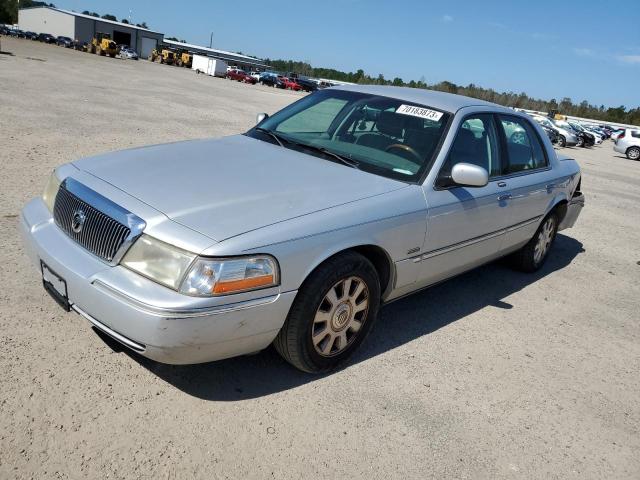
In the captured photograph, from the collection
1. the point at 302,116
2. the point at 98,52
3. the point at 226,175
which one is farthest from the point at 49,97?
Answer: the point at 98,52

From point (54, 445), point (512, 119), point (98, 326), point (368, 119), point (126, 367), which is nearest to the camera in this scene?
point (54, 445)

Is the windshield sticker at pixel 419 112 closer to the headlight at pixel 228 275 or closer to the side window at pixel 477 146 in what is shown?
the side window at pixel 477 146

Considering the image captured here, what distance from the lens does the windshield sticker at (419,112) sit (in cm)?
382

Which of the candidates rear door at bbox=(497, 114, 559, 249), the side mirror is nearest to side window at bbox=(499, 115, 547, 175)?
rear door at bbox=(497, 114, 559, 249)

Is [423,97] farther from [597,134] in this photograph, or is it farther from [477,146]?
[597,134]

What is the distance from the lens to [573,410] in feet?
10.6

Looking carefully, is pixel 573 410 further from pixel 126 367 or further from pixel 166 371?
pixel 126 367

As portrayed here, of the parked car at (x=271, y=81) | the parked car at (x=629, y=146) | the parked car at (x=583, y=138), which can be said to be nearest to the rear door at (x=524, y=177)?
the parked car at (x=629, y=146)

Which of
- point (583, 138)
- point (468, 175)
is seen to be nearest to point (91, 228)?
A: point (468, 175)

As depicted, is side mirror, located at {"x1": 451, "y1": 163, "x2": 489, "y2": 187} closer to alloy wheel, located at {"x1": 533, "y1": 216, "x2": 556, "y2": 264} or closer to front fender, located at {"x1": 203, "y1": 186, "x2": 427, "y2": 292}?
front fender, located at {"x1": 203, "y1": 186, "x2": 427, "y2": 292}

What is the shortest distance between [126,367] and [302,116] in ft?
8.17

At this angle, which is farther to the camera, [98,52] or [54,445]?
[98,52]

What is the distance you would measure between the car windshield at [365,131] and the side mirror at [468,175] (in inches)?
8.1

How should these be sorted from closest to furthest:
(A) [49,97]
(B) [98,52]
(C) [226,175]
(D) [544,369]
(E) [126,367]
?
(E) [126,367]
(C) [226,175]
(D) [544,369]
(A) [49,97]
(B) [98,52]
